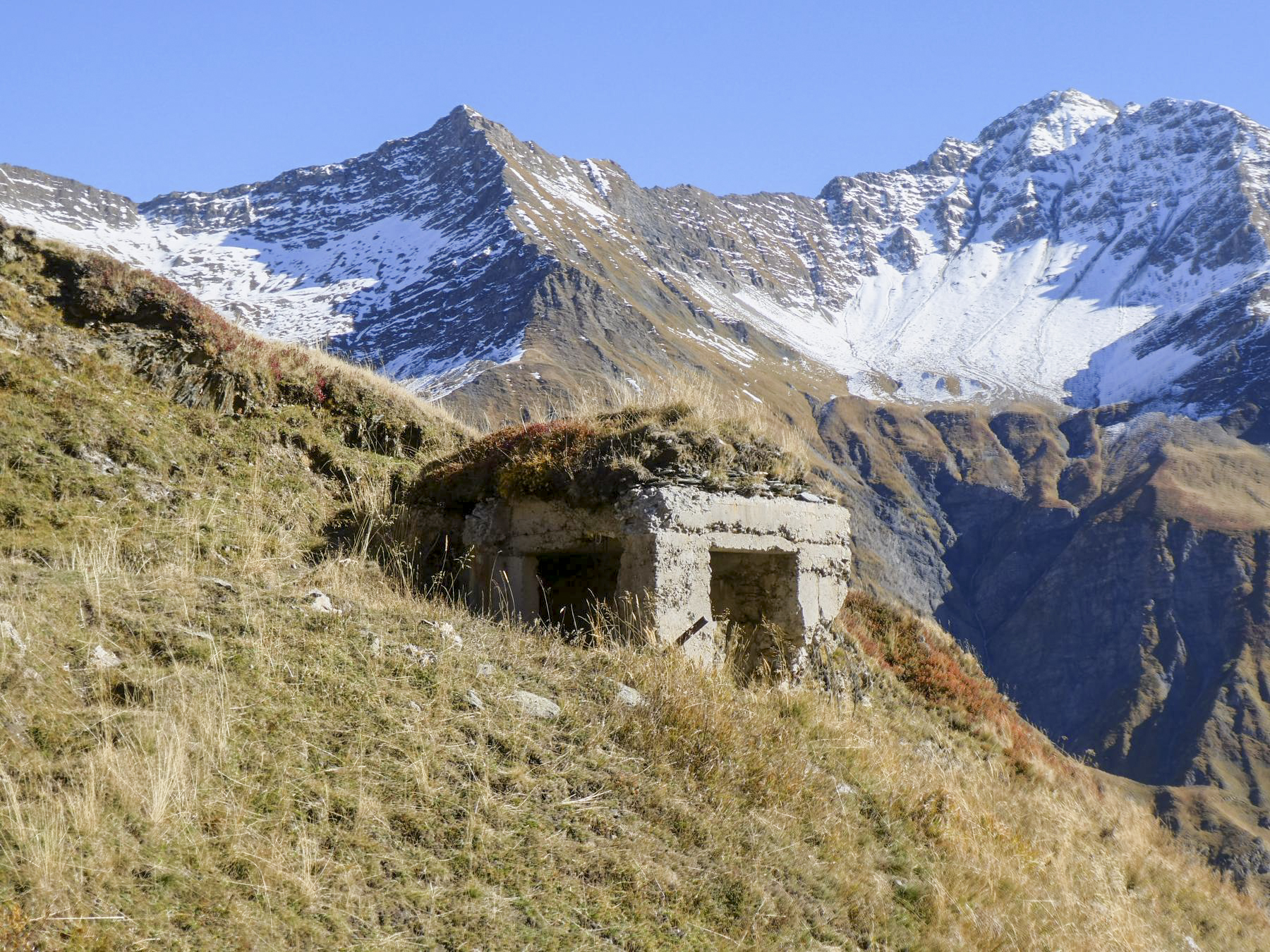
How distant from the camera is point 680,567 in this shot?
29.8ft

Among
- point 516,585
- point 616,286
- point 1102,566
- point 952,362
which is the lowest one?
point 1102,566

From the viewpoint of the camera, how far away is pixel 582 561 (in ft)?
36.9

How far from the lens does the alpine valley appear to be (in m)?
90.3

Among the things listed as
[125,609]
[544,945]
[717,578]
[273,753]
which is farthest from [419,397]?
[544,945]

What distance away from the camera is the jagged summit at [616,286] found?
359 ft

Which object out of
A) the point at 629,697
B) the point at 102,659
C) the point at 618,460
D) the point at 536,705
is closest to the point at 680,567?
the point at 618,460

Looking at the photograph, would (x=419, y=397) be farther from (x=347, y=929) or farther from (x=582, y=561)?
(x=347, y=929)

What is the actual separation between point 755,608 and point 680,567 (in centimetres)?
186

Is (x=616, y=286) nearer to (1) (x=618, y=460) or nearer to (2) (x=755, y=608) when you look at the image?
(2) (x=755, y=608)

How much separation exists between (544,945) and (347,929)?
925mm

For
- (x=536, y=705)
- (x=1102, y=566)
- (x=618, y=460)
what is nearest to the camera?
(x=536, y=705)

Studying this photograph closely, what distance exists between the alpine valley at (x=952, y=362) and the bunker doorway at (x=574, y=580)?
151 feet

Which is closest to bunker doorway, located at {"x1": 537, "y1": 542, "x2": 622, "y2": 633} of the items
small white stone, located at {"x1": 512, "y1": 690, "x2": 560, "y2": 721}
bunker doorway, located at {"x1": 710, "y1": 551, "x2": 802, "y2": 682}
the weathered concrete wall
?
bunker doorway, located at {"x1": 710, "y1": 551, "x2": 802, "y2": 682}

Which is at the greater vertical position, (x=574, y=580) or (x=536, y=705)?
(x=574, y=580)
